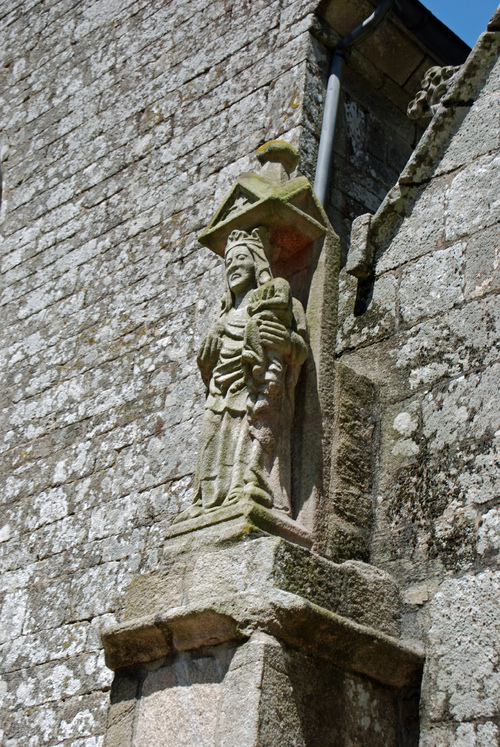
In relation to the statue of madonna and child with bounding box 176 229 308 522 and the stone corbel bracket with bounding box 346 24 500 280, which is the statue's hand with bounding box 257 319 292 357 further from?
the stone corbel bracket with bounding box 346 24 500 280

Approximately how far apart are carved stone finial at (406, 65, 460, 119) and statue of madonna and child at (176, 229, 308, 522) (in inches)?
47.1

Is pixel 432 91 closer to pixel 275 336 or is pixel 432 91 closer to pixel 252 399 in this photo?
pixel 275 336

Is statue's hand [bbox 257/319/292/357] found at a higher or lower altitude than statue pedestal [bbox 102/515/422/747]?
higher

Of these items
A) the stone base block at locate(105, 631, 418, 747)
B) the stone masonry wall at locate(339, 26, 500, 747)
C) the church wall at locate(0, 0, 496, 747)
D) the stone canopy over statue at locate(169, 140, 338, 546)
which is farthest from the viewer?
the church wall at locate(0, 0, 496, 747)

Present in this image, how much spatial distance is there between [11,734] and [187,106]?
358 centimetres

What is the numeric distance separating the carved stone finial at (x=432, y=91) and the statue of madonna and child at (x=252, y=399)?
1.20 meters

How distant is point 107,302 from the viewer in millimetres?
5320

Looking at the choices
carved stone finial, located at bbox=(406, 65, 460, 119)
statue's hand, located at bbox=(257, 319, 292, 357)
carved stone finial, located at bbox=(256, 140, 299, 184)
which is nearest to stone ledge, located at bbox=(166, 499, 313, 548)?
statue's hand, located at bbox=(257, 319, 292, 357)

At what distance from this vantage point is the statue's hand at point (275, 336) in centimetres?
300

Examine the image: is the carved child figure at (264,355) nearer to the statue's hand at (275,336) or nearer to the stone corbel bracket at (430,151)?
the statue's hand at (275,336)

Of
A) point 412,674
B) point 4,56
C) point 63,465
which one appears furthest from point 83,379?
point 4,56

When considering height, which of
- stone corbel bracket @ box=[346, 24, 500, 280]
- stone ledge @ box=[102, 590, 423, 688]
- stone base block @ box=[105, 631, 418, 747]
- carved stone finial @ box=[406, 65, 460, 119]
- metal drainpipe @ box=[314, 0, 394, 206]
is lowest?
stone base block @ box=[105, 631, 418, 747]

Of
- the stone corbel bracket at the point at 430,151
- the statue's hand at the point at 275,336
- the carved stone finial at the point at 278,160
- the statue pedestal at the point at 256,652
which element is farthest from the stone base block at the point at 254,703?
the carved stone finial at the point at 278,160

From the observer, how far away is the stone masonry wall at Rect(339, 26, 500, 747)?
2557 millimetres
